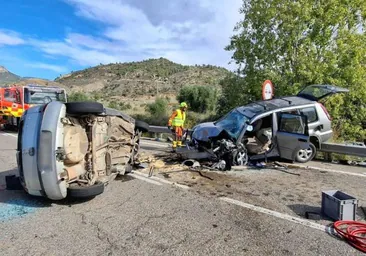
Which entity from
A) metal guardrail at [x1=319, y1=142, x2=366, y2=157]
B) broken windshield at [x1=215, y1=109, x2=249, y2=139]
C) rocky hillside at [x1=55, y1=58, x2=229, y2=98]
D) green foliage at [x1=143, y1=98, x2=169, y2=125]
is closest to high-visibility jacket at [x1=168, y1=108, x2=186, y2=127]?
broken windshield at [x1=215, y1=109, x2=249, y2=139]

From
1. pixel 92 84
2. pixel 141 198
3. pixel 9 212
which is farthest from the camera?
pixel 92 84

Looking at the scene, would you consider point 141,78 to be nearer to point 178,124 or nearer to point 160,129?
point 160,129

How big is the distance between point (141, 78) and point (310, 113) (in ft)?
190

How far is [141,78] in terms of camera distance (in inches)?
2534

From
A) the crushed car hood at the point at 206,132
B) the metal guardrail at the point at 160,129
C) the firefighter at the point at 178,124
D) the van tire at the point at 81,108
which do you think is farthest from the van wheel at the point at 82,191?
the metal guardrail at the point at 160,129

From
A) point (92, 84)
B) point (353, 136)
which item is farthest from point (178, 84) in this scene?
point (353, 136)

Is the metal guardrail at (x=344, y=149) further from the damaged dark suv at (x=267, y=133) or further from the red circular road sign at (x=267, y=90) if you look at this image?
the red circular road sign at (x=267, y=90)

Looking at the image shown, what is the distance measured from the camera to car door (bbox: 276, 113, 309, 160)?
766 centimetres

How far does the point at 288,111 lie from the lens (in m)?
8.09

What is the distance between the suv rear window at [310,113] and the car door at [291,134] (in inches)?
22.5

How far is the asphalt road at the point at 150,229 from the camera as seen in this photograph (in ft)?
11.3

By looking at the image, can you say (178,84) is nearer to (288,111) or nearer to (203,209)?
(288,111)

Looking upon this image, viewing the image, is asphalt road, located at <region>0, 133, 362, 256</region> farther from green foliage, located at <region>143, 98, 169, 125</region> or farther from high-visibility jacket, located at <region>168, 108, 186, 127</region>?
green foliage, located at <region>143, 98, 169, 125</region>

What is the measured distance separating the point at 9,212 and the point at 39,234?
1072 mm
